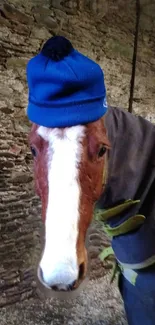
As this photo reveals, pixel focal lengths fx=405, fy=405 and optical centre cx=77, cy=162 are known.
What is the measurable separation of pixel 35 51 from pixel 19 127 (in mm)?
500

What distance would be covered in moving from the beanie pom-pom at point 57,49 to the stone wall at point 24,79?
59.2 inches

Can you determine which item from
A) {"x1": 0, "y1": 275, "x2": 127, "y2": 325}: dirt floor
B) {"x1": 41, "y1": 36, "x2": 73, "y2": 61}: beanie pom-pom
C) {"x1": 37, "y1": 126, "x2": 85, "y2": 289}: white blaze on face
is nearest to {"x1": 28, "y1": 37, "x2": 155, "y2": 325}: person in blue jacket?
{"x1": 41, "y1": 36, "x2": 73, "y2": 61}: beanie pom-pom

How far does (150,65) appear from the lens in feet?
11.0

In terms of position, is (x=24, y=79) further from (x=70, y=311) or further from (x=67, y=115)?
(x=67, y=115)

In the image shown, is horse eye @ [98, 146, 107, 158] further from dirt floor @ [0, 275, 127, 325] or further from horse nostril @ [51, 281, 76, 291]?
dirt floor @ [0, 275, 127, 325]

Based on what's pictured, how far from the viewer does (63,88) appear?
99cm

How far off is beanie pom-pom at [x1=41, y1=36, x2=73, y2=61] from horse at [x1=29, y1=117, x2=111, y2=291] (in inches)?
7.2

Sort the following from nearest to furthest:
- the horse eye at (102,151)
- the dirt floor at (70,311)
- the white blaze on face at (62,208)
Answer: the white blaze on face at (62,208) → the horse eye at (102,151) → the dirt floor at (70,311)

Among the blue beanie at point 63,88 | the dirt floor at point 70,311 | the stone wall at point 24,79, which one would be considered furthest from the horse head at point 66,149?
the dirt floor at point 70,311

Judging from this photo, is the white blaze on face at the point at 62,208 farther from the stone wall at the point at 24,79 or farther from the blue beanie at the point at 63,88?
the stone wall at the point at 24,79

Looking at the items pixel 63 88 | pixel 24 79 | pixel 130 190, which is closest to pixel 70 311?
pixel 24 79

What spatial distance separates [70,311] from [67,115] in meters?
1.95

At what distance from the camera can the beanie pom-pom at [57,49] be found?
1016 mm

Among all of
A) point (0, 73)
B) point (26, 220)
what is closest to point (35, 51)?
point (0, 73)
